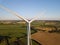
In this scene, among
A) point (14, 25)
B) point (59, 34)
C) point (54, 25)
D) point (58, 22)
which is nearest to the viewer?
point (59, 34)

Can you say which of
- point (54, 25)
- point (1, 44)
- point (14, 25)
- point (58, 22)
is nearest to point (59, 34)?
point (54, 25)

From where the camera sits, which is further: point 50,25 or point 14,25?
point 14,25

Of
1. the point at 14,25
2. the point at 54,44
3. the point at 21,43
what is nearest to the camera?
the point at 21,43

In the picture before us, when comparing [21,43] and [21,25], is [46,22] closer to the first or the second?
[21,25]

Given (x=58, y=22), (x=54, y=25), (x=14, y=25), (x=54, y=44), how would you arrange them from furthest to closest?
(x=14, y=25), (x=58, y=22), (x=54, y=25), (x=54, y=44)

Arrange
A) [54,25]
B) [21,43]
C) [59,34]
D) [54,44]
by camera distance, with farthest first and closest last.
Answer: [54,25] → [59,34] → [54,44] → [21,43]

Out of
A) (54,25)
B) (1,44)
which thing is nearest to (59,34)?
(54,25)

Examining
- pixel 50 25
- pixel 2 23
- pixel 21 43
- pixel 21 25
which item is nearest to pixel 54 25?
pixel 50 25

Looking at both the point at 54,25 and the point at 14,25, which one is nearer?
the point at 54,25

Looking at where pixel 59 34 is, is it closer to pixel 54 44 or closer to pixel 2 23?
pixel 54 44
